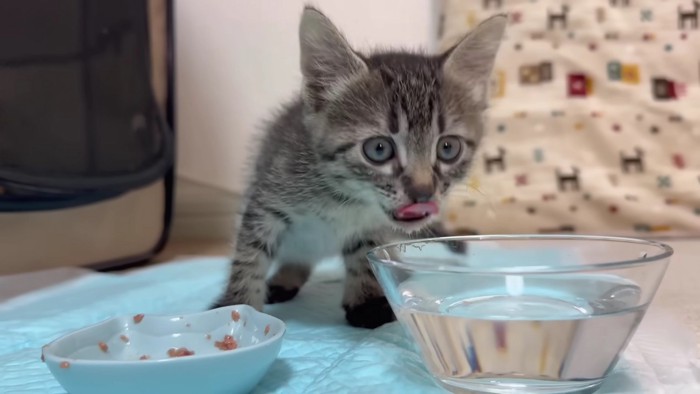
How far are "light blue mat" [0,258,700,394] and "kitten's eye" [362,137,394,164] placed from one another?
20 centimetres

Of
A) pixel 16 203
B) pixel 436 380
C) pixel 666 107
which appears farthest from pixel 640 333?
pixel 666 107

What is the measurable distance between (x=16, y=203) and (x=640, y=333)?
0.89m

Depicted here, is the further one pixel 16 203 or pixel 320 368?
pixel 16 203

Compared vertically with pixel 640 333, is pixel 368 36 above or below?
above

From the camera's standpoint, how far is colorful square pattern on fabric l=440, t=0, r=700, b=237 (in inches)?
62.8

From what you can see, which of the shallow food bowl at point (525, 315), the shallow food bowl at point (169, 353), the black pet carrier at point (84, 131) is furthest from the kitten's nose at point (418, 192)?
the black pet carrier at point (84, 131)

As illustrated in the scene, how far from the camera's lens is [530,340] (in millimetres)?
562

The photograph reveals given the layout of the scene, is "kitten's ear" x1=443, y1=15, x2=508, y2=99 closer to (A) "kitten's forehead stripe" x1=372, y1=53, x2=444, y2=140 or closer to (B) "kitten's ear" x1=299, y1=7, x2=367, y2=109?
(A) "kitten's forehead stripe" x1=372, y1=53, x2=444, y2=140

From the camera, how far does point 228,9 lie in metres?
1.70

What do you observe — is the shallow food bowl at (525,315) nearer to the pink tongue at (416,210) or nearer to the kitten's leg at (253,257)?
the pink tongue at (416,210)

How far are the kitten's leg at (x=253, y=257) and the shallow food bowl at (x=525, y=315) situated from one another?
0.25 metres

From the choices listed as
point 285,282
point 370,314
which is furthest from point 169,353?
point 285,282

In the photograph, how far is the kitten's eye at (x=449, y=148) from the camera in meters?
0.88

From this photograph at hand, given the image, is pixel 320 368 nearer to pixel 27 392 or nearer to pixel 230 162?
pixel 27 392
